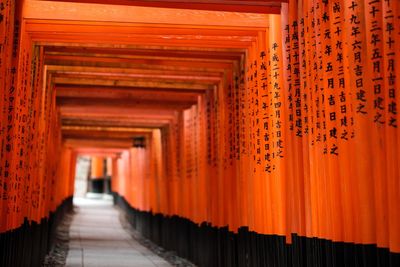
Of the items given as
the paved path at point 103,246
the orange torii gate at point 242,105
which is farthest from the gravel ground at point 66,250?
the orange torii gate at point 242,105

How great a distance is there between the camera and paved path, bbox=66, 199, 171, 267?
35.8ft

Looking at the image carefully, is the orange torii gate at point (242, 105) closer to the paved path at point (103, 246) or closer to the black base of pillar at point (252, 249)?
the black base of pillar at point (252, 249)

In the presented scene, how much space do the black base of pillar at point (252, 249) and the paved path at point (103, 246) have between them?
2.21ft

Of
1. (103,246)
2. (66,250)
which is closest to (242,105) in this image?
(66,250)

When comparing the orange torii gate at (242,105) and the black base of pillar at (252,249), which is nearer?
the orange torii gate at (242,105)

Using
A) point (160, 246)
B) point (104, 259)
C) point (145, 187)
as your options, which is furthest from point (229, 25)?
point (145, 187)

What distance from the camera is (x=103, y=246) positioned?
14.0 metres

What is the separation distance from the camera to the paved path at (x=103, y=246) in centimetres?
1092

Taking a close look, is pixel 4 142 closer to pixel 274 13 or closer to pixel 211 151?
pixel 274 13

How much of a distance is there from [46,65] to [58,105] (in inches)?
140

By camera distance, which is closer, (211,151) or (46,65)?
(46,65)

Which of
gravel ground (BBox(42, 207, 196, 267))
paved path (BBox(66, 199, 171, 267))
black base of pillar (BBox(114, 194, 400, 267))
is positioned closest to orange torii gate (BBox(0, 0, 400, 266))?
black base of pillar (BBox(114, 194, 400, 267))

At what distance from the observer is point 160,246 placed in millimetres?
15016

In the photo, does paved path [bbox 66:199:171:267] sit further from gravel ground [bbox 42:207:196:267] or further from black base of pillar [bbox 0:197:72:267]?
black base of pillar [bbox 0:197:72:267]
